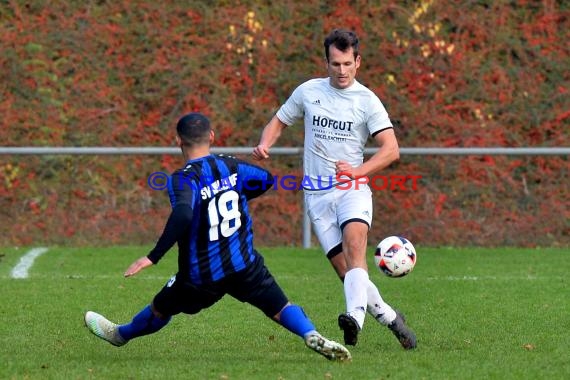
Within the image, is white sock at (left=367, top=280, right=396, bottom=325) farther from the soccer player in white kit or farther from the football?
the football

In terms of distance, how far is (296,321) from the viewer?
253 inches

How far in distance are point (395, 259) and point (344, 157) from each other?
74 centimetres

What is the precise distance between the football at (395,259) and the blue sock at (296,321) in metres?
1.16

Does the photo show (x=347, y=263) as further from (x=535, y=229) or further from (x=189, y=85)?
(x=189, y=85)

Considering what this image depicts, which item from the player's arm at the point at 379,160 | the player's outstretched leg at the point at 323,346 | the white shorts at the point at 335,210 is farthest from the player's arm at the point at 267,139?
the player's outstretched leg at the point at 323,346

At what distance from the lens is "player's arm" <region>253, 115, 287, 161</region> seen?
291 inches

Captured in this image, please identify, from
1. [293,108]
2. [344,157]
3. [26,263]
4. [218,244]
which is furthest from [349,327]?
[26,263]

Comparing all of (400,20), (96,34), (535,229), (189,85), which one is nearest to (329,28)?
(400,20)

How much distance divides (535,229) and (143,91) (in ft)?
19.3

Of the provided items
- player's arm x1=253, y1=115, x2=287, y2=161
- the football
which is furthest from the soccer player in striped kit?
the football

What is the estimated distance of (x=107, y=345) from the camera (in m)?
7.44

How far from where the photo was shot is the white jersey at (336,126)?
7352 millimetres

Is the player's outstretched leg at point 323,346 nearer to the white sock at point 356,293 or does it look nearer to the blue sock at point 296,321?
the blue sock at point 296,321

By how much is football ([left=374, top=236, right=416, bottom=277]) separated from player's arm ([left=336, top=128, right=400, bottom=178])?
59 cm
